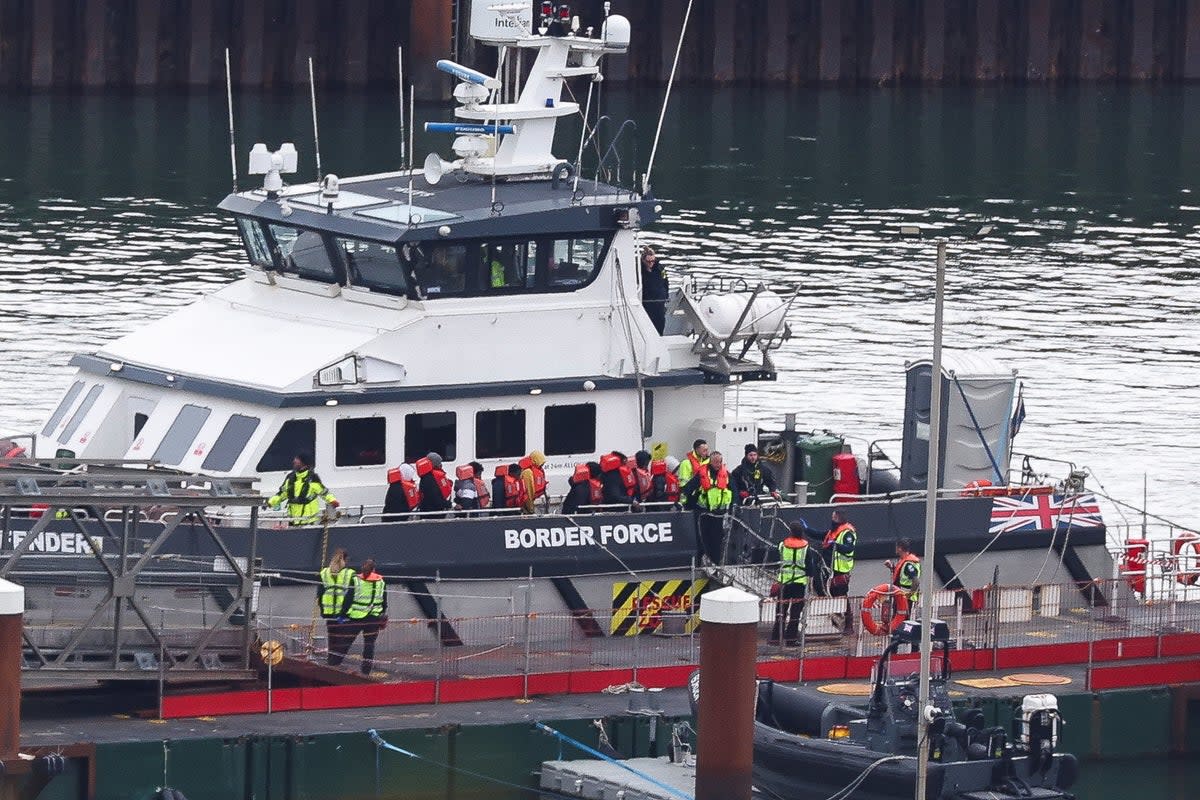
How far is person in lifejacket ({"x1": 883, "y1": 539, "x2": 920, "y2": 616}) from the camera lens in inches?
882

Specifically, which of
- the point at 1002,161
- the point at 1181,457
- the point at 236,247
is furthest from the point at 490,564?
A: the point at 1002,161

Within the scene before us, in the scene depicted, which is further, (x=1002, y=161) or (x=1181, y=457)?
(x=1002, y=161)

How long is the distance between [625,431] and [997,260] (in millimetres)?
23619

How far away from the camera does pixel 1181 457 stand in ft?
117

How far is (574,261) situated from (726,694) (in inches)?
235

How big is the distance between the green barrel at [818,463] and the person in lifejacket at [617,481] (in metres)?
2.46

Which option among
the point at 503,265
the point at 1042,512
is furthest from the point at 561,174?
the point at 1042,512

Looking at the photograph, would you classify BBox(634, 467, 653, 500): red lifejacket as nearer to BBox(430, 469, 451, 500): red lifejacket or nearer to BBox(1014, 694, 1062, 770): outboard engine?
BBox(430, 469, 451, 500): red lifejacket

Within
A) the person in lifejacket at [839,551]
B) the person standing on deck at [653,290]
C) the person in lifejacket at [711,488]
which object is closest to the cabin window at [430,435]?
the person in lifejacket at [711,488]

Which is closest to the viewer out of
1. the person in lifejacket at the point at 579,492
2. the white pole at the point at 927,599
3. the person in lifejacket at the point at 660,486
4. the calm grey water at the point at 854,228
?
the white pole at the point at 927,599

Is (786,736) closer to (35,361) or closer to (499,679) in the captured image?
(499,679)

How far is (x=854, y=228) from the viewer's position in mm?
47531

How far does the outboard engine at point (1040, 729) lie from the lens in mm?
20031

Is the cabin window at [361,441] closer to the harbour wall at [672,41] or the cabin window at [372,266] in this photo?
the cabin window at [372,266]
